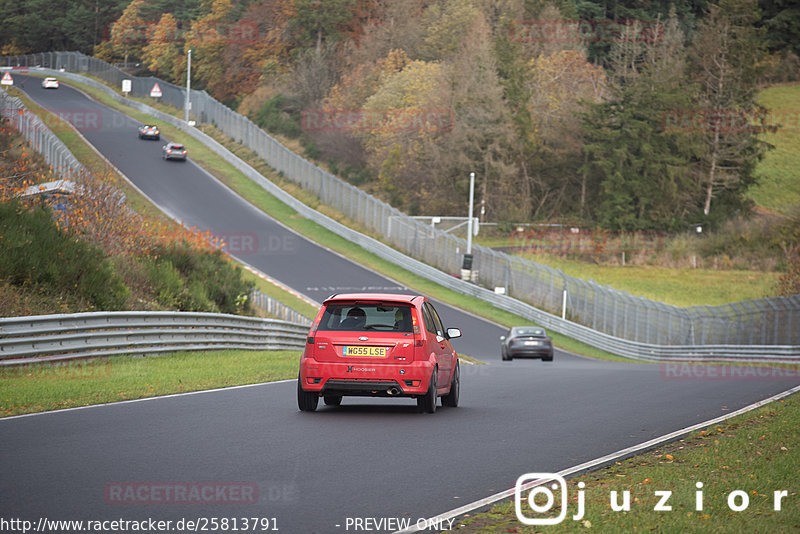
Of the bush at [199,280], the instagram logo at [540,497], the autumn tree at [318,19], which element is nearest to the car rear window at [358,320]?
the instagram logo at [540,497]

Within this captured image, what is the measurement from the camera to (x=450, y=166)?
8706 cm

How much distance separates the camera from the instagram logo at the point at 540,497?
7469 mm

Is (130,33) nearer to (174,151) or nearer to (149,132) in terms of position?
(149,132)

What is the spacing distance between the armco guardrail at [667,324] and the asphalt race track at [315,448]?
Answer: 64.7 feet

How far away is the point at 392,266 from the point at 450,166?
30.0 m

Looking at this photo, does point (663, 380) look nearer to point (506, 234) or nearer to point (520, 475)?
point (520, 475)

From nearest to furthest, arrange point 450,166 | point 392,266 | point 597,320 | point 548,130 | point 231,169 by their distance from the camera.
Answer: point 597,320 → point 392,266 → point 231,169 → point 450,166 → point 548,130

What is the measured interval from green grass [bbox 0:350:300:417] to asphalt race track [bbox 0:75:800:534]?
78 centimetres

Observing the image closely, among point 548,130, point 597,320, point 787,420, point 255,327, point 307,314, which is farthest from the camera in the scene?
point 548,130

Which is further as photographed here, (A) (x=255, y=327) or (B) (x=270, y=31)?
(B) (x=270, y=31)

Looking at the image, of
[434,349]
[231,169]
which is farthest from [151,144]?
[434,349]

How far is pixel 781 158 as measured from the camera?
367ft

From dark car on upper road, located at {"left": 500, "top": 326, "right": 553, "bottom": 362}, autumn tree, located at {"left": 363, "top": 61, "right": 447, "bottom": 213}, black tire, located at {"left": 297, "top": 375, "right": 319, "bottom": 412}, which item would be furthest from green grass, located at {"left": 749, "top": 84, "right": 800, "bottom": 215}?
black tire, located at {"left": 297, "top": 375, "right": 319, "bottom": 412}

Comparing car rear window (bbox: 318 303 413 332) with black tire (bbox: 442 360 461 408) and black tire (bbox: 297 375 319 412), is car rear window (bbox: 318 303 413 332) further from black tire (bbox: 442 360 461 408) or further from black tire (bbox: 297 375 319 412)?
black tire (bbox: 442 360 461 408)
